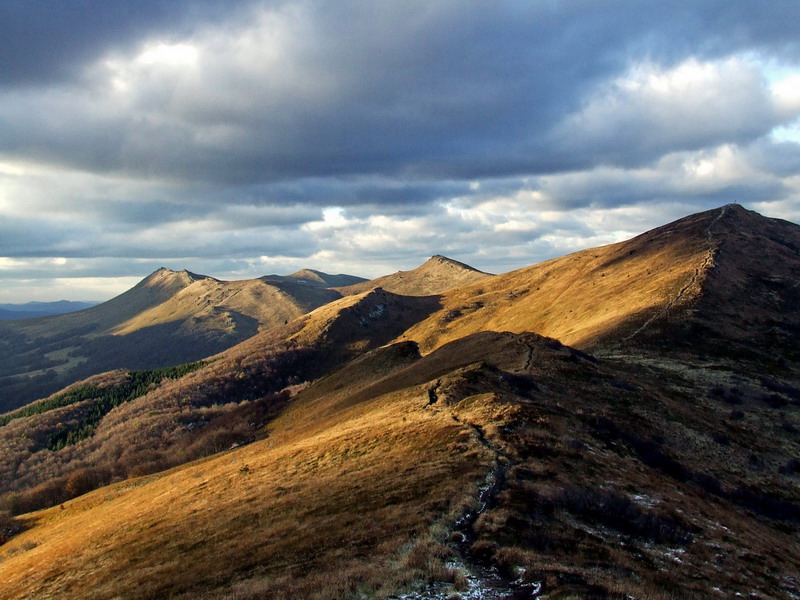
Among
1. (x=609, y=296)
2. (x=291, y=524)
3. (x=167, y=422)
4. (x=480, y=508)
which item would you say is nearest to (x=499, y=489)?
(x=480, y=508)

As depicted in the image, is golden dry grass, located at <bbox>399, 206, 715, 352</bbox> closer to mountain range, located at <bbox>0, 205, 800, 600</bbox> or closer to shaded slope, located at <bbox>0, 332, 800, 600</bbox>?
mountain range, located at <bbox>0, 205, 800, 600</bbox>

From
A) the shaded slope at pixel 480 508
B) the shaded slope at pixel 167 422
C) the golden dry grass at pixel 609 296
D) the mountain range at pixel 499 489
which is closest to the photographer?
the shaded slope at pixel 480 508

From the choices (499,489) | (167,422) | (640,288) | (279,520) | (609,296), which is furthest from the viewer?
(167,422)

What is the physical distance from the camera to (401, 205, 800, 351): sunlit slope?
87.7 m

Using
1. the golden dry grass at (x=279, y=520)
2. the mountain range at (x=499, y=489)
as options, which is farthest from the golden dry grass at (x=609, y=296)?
the golden dry grass at (x=279, y=520)

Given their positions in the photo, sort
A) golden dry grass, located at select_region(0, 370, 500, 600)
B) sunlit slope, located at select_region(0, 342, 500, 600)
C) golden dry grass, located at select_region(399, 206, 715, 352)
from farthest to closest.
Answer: golden dry grass, located at select_region(399, 206, 715, 352) < golden dry grass, located at select_region(0, 370, 500, 600) < sunlit slope, located at select_region(0, 342, 500, 600)

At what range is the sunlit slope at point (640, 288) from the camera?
87688 millimetres

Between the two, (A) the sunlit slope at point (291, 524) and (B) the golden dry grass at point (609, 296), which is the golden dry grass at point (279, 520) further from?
(B) the golden dry grass at point (609, 296)

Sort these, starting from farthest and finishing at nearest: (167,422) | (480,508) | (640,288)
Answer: (167,422), (640,288), (480,508)

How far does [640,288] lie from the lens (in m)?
110

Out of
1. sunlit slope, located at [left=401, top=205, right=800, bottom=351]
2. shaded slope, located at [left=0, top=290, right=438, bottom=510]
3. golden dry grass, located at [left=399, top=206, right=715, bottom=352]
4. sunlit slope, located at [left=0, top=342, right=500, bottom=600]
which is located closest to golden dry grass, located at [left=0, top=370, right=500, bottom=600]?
sunlit slope, located at [left=0, top=342, right=500, bottom=600]

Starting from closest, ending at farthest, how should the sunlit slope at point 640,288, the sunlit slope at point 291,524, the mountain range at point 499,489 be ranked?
1. the mountain range at point 499,489
2. the sunlit slope at point 291,524
3. the sunlit slope at point 640,288

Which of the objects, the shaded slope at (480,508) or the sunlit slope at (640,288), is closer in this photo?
the shaded slope at (480,508)

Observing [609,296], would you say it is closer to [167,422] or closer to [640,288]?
[640,288]
